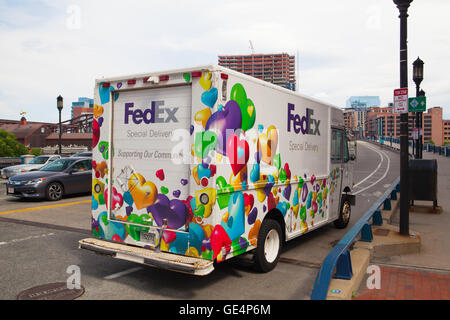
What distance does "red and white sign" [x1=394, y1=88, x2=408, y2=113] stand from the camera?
25.5ft

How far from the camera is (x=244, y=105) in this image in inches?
208

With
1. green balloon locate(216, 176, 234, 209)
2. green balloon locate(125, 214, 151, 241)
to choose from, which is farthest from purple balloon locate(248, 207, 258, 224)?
green balloon locate(125, 214, 151, 241)

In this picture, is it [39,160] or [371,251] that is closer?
[371,251]

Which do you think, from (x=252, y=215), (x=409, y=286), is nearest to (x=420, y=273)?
(x=409, y=286)

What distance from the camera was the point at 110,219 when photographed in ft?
19.2

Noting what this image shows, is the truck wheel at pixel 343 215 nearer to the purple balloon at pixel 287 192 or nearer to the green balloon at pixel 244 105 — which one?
the purple balloon at pixel 287 192

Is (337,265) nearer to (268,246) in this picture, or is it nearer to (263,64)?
(268,246)

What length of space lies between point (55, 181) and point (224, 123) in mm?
10727

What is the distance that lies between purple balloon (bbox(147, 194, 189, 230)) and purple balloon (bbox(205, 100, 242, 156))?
0.92 m

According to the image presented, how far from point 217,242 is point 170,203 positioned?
0.84 m

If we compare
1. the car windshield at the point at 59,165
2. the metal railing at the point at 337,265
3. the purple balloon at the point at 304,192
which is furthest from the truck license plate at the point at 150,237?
the car windshield at the point at 59,165

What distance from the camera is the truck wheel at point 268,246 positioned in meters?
5.77
